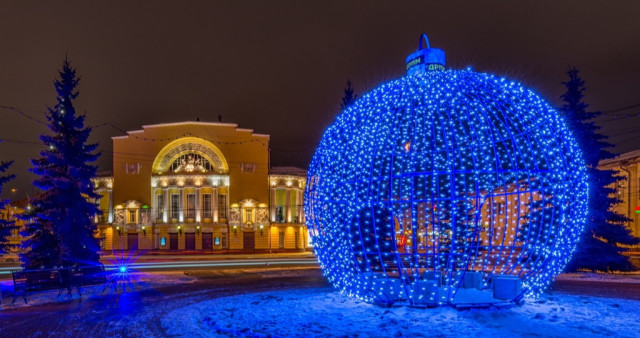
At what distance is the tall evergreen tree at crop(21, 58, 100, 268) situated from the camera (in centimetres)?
1972

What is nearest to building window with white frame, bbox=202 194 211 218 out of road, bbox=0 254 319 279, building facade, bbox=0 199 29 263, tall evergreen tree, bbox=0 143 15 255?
road, bbox=0 254 319 279

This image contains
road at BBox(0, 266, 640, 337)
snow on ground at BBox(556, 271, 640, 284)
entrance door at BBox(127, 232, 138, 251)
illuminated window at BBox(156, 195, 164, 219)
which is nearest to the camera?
road at BBox(0, 266, 640, 337)

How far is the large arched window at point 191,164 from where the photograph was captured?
42969 mm

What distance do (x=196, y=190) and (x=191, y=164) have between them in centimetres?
216

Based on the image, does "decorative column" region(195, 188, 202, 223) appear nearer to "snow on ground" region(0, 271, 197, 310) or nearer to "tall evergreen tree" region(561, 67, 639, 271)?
"snow on ground" region(0, 271, 197, 310)

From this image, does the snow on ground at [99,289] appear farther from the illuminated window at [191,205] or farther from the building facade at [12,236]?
the illuminated window at [191,205]

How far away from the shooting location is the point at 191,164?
141ft

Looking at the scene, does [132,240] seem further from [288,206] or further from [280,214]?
[288,206]

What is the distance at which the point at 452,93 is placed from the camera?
10.1 metres

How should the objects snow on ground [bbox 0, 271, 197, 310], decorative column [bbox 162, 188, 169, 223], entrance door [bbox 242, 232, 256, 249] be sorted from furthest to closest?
1. entrance door [bbox 242, 232, 256, 249]
2. decorative column [bbox 162, 188, 169, 223]
3. snow on ground [bbox 0, 271, 197, 310]

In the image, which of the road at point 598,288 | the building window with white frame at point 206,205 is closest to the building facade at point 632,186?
the road at point 598,288

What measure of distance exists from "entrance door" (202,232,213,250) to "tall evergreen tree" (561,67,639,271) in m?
30.0

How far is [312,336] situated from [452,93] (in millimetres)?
5213

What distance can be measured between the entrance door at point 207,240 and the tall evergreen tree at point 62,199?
71.8 feet
